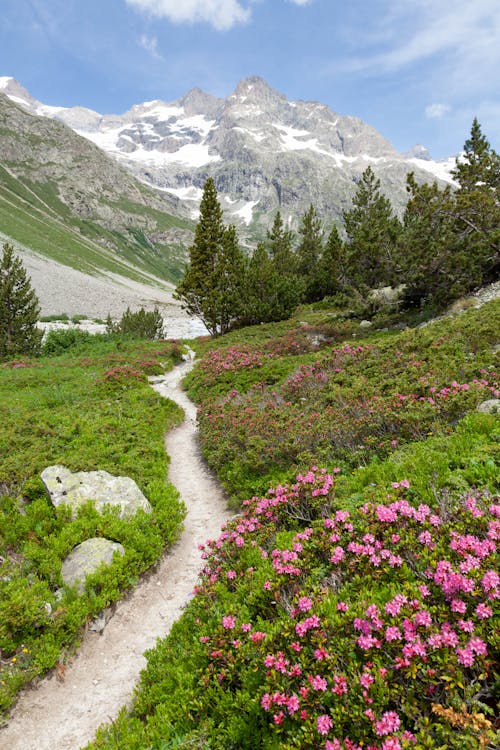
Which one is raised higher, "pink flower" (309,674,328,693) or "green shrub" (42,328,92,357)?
"pink flower" (309,674,328,693)

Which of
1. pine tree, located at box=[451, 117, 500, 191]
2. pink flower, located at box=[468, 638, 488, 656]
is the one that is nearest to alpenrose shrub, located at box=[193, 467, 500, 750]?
pink flower, located at box=[468, 638, 488, 656]

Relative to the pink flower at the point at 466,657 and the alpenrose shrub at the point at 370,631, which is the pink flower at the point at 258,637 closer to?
the alpenrose shrub at the point at 370,631

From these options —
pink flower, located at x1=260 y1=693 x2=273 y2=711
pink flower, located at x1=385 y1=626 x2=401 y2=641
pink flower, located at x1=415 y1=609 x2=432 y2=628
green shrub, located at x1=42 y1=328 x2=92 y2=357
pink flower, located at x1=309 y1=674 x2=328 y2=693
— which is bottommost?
green shrub, located at x1=42 y1=328 x2=92 y2=357

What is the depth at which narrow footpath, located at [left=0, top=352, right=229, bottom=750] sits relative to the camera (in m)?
5.27

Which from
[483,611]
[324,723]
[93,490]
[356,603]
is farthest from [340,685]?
[93,490]

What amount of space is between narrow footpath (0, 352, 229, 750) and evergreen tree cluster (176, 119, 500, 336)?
20233 millimetres

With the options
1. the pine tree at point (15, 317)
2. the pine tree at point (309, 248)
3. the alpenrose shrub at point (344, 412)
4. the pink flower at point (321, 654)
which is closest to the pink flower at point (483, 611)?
the pink flower at point (321, 654)

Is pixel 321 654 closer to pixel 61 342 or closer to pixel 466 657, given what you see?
pixel 466 657

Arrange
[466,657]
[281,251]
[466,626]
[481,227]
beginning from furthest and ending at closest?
[281,251] → [481,227] → [466,626] → [466,657]

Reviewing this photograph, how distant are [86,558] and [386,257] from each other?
86.7ft

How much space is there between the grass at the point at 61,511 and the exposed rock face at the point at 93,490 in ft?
0.87

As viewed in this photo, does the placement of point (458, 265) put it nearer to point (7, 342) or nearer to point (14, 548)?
point (14, 548)

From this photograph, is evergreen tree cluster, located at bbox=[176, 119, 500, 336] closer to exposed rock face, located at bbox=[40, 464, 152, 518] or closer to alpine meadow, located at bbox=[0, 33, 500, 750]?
alpine meadow, located at bbox=[0, 33, 500, 750]

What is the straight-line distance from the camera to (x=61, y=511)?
8.61 m
